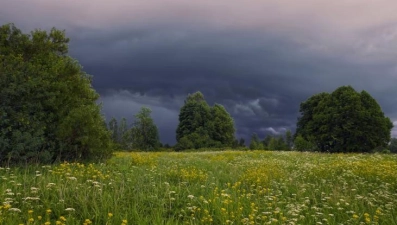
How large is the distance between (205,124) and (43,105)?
56801 millimetres

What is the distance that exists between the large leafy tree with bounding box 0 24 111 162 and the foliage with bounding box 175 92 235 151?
167 ft

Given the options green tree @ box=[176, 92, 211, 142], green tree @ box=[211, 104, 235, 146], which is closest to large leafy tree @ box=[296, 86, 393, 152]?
green tree @ box=[211, 104, 235, 146]

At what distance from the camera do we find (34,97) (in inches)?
507

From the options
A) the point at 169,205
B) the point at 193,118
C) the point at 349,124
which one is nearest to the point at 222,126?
the point at 193,118

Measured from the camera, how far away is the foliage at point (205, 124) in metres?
Answer: 66.7

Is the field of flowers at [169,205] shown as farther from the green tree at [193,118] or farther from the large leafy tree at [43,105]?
the green tree at [193,118]

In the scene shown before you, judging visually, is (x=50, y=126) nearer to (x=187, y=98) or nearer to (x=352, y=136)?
(x=352, y=136)

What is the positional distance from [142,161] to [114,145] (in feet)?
5.40

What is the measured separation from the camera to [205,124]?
69.5 meters

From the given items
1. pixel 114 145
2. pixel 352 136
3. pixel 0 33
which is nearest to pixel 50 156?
pixel 114 145

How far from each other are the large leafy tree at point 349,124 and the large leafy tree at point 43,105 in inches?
1574

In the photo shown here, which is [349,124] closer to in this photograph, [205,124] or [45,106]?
[205,124]

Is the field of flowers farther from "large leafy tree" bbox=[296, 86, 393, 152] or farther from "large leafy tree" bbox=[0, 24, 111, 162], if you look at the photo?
"large leafy tree" bbox=[296, 86, 393, 152]

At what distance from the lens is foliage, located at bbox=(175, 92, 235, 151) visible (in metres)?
66.7
